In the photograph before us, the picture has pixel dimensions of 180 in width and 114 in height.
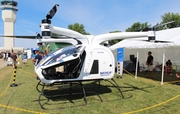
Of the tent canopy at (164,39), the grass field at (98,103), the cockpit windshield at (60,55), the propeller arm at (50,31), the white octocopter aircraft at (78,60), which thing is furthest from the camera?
the tent canopy at (164,39)

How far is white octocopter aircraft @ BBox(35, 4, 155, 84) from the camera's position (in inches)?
225

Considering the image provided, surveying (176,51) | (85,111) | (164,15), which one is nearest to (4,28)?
(164,15)

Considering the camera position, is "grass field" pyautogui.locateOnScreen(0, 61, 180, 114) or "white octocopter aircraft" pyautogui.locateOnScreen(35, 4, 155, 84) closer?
"grass field" pyautogui.locateOnScreen(0, 61, 180, 114)

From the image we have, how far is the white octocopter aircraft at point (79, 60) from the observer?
5715 mm

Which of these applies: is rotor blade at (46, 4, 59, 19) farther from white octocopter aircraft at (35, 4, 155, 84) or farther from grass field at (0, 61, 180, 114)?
grass field at (0, 61, 180, 114)

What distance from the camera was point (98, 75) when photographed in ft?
21.4

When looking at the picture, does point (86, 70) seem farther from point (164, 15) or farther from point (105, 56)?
point (164, 15)

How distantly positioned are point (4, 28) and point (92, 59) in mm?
86819

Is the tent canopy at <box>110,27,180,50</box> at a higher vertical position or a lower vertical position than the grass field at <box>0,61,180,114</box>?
higher

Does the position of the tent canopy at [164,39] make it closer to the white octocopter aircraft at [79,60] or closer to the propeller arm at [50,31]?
the white octocopter aircraft at [79,60]

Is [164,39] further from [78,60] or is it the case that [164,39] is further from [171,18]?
[171,18]

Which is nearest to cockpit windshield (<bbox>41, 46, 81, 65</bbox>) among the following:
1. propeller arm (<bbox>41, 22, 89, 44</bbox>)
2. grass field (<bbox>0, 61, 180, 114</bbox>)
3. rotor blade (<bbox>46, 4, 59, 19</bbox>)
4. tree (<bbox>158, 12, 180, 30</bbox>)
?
propeller arm (<bbox>41, 22, 89, 44</bbox>)

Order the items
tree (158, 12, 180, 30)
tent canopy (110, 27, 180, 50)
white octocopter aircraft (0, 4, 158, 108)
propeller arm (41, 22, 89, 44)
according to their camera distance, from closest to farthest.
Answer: propeller arm (41, 22, 89, 44) → white octocopter aircraft (0, 4, 158, 108) → tent canopy (110, 27, 180, 50) → tree (158, 12, 180, 30)

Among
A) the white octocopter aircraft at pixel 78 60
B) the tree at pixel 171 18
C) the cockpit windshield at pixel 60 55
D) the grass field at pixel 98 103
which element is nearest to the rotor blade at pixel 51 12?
the white octocopter aircraft at pixel 78 60
